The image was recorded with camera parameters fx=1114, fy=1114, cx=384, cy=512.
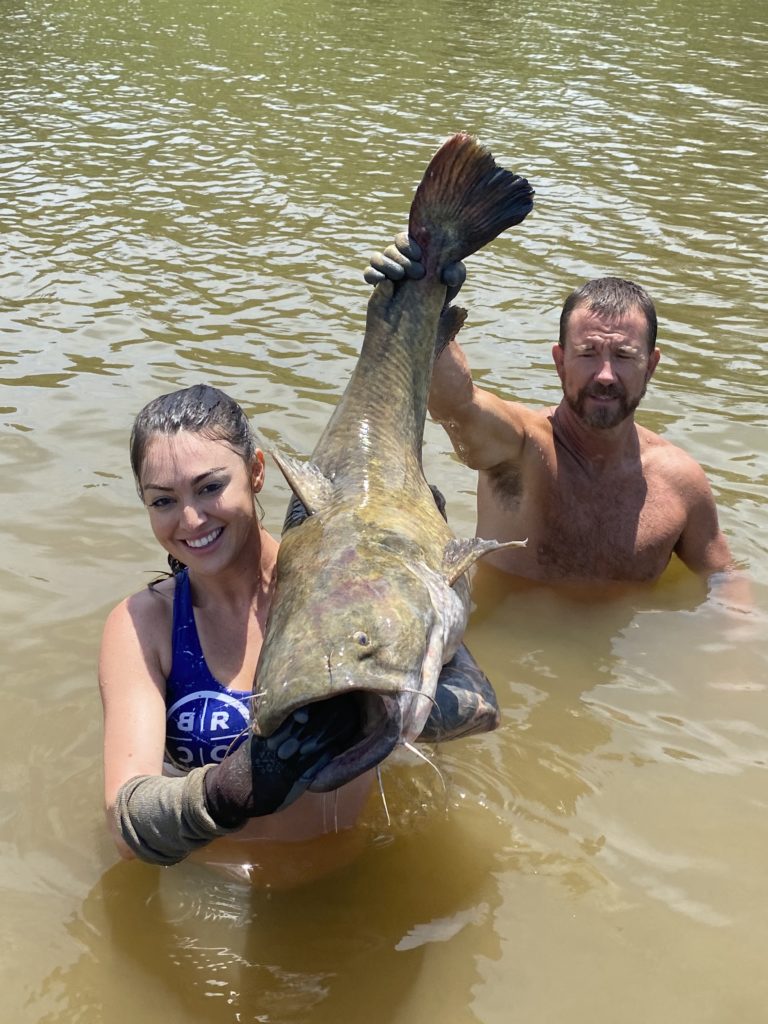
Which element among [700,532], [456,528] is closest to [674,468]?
[700,532]

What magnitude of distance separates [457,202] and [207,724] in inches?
69.9

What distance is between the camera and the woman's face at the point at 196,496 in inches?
112

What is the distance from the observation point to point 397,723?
2.22 m

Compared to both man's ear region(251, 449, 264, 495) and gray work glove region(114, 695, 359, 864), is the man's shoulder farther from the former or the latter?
gray work glove region(114, 695, 359, 864)

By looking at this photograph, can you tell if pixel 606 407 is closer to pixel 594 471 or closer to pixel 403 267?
pixel 594 471

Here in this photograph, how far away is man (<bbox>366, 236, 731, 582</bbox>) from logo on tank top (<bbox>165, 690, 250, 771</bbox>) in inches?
Answer: 64.7

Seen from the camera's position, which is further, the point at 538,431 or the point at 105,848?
the point at 538,431

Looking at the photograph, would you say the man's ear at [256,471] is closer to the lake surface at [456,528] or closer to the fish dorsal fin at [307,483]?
the fish dorsal fin at [307,483]

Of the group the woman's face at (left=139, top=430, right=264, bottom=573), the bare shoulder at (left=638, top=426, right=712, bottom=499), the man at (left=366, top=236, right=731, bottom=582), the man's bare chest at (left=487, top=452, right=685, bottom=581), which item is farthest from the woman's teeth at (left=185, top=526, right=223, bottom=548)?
the bare shoulder at (left=638, top=426, right=712, bottom=499)

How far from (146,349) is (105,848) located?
4276mm

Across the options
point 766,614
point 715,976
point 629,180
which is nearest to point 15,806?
point 715,976

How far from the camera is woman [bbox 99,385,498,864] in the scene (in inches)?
96.7

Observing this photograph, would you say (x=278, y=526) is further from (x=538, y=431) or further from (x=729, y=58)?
(x=729, y=58)

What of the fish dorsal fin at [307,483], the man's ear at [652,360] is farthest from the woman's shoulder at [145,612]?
the man's ear at [652,360]
